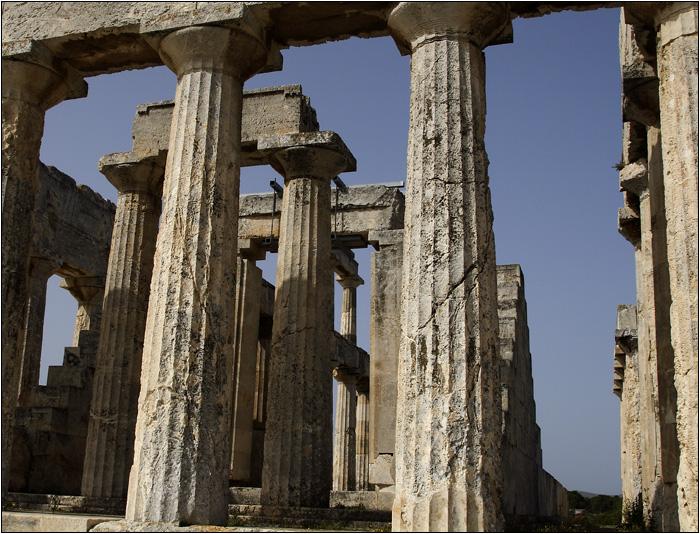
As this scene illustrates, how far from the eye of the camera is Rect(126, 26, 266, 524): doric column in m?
9.68

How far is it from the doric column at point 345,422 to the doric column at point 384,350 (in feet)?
32.0

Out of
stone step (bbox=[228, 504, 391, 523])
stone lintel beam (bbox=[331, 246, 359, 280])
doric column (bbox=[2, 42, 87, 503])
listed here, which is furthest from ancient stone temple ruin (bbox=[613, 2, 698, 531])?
stone lintel beam (bbox=[331, 246, 359, 280])

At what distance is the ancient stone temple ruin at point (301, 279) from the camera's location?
8.91 meters

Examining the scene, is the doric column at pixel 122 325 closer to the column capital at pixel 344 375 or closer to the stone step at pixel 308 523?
the stone step at pixel 308 523

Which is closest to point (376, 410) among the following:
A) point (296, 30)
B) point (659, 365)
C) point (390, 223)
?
point (390, 223)

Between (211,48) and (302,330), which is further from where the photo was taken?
(302,330)

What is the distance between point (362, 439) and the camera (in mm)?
29141

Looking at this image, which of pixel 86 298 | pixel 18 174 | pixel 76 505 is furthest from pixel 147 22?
pixel 86 298

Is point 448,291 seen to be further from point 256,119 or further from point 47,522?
point 256,119

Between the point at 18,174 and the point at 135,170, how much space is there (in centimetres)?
449

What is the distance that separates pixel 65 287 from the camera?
84.3 feet

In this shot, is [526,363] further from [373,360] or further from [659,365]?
[659,365]

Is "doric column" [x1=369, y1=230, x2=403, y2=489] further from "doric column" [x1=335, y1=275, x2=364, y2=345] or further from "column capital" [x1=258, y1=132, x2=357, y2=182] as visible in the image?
"doric column" [x1=335, y1=275, x2=364, y2=345]

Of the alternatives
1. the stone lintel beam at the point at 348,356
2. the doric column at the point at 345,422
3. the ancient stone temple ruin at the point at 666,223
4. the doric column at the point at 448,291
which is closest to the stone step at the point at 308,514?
the doric column at the point at 448,291
